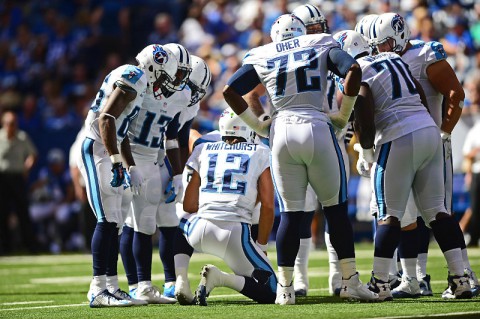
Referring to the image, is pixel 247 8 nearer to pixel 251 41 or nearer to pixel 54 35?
pixel 251 41

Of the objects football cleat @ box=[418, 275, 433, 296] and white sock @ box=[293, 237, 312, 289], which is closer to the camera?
football cleat @ box=[418, 275, 433, 296]

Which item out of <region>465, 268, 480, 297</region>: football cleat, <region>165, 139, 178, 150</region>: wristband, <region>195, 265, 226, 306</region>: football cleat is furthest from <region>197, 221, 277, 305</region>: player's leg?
<region>465, 268, 480, 297</region>: football cleat

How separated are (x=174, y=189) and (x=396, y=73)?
6.98ft

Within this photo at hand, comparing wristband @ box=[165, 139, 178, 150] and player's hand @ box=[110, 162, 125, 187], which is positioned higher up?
wristband @ box=[165, 139, 178, 150]

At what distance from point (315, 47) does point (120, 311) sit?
2.30 meters

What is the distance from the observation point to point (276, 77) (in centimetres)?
699

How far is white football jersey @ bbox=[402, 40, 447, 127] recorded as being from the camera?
758cm

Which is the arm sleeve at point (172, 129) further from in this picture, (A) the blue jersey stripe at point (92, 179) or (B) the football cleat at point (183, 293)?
(B) the football cleat at point (183, 293)

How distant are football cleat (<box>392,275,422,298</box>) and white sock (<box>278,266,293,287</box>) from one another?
3.81ft

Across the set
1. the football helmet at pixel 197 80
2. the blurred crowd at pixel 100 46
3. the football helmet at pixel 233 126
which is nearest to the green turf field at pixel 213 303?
the football helmet at pixel 233 126

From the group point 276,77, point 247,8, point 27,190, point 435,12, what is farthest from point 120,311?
point 247,8

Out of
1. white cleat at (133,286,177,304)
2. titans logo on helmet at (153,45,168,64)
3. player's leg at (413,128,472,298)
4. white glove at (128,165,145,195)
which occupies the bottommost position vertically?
white cleat at (133,286,177,304)

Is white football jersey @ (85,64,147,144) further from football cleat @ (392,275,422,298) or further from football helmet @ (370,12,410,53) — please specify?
football cleat @ (392,275,422,298)

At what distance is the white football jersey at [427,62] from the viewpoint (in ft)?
24.9
